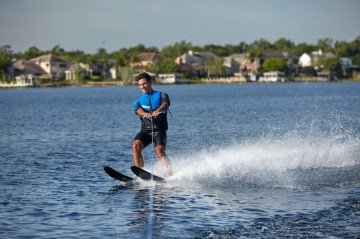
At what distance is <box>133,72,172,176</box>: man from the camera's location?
52.6ft

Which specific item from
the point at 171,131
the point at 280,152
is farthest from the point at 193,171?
the point at 171,131

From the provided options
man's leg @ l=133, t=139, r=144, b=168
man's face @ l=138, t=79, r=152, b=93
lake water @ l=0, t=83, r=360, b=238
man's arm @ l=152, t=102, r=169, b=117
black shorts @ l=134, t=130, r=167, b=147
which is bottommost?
lake water @ l=0, t=83, r=360, b=238

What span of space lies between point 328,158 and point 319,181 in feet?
12.2

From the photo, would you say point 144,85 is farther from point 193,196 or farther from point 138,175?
point 193,196

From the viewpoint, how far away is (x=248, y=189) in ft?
50.6

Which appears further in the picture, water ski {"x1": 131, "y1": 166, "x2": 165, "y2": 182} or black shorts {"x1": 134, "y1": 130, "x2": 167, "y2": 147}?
black shorts {"x1": 134, "y1": 130, "x2": 167, "y2": 147}

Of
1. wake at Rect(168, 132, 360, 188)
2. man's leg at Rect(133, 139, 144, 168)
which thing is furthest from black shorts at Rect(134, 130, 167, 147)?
wake at Rect(168, 132, 360, 188)

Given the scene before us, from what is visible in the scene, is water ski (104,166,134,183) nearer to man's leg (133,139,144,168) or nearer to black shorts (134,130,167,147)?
man's leg (133,139,144,168)

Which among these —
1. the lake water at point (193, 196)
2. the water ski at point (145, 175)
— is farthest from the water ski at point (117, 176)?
the water ski at point (145, 175)

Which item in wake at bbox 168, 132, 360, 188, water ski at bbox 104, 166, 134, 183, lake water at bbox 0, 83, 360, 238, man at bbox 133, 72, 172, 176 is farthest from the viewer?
water ski at bbox 104, 166, 134, 183

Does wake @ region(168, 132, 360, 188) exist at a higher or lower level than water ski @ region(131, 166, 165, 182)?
lower

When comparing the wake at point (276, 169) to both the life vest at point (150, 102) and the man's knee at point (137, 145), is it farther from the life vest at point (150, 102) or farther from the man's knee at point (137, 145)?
the life vest at point (150, 102)

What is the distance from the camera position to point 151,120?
16.1 m

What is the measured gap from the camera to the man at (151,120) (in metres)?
16.0
